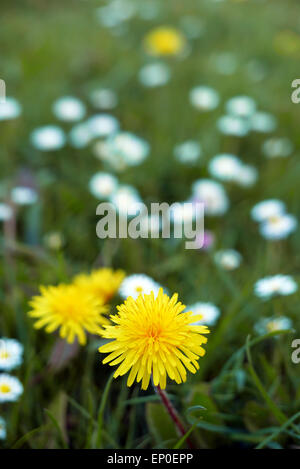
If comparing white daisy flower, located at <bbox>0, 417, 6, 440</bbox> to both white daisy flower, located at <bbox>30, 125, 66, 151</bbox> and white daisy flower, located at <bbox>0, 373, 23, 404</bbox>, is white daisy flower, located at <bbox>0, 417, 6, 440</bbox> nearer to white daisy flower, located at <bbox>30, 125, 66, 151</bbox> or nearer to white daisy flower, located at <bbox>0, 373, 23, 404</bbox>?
white daisy flower, located at <bbox>0, 373, 23, 404</bbox>

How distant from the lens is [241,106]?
1790 millimetres

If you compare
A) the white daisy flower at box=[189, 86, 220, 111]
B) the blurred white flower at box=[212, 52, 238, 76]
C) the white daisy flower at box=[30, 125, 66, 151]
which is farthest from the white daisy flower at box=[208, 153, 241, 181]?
the blurred white flower at box=[212, 52, 238, 76]

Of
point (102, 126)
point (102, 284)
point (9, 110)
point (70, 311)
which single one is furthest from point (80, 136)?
point (70, 311)

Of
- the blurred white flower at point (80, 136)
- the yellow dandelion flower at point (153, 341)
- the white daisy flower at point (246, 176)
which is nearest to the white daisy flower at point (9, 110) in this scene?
the blurred white flower at point (80, 136)

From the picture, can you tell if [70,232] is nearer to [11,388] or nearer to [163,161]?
[163,161]

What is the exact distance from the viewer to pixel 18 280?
3.52 feet

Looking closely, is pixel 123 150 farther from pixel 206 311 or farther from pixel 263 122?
pixel 206 311

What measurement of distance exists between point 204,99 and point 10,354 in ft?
4.26

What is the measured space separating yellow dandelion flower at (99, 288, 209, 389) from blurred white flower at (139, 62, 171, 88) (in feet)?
5.03

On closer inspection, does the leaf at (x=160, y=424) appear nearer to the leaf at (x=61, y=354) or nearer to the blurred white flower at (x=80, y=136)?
the leaf at (x=61, y=354)

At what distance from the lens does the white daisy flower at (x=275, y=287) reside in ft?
2.96

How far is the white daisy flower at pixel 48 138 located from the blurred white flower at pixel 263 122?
665 millimetres

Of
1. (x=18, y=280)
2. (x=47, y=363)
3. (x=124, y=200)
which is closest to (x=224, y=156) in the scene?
(x=124, y=200)

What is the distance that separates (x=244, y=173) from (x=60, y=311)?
89cm
